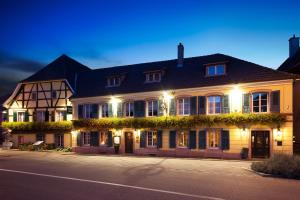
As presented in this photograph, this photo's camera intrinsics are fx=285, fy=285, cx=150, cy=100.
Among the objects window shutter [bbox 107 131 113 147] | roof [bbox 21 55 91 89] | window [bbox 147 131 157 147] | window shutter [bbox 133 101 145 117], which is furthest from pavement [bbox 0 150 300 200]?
roof [bbox 21 55 91 89]

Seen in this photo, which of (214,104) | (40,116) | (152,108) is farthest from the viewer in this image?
(40,116)

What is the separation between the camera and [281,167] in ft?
46.1

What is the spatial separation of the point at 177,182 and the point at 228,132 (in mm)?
10787

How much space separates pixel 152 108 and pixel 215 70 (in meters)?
6.47

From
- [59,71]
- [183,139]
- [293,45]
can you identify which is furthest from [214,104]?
[59,71]

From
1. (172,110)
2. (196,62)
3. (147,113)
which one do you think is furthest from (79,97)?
(196,62)

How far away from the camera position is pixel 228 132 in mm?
22125

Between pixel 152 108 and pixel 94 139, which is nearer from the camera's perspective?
pixel 152 108

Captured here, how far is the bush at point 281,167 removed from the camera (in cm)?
1360

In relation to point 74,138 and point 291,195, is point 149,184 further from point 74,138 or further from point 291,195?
point 74,138

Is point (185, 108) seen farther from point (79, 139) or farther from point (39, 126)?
point (39, 126)

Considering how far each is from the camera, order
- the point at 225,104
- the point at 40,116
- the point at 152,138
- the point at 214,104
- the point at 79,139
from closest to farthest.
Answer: the point at 225,104 < the point at 214,104 < the point at 152,138 < the point at 79,139 < the point at 40,116

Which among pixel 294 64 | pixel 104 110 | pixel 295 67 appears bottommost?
pixel 104 110

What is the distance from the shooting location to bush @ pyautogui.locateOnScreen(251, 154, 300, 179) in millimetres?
13602
